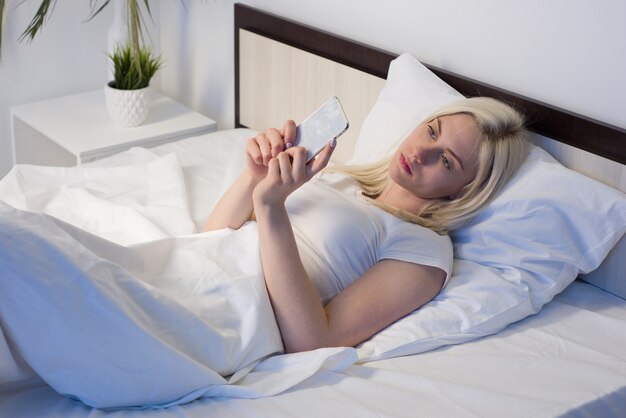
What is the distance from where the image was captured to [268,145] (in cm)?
168

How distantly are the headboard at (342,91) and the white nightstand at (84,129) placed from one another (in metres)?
0.20

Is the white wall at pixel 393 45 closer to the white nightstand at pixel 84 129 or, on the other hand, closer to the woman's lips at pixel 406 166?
the white nightstand at pixel 84 129

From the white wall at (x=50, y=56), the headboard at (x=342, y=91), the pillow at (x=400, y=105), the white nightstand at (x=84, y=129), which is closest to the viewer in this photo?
the headboard at (x=342, y=91)

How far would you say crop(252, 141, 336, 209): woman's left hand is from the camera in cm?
153

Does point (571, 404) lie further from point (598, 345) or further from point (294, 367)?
point (294, 367)

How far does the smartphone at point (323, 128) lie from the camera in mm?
A: 1546

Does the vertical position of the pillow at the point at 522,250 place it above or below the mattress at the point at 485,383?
above

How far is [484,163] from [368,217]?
0.25m

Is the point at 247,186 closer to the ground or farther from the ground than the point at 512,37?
closer to the ground

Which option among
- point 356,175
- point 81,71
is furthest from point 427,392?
point 81,71

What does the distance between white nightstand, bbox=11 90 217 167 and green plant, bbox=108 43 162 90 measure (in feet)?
0.40

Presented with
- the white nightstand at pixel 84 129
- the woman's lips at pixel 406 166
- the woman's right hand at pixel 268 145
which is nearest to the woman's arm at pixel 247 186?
the woman's right hand at pixel 268 145

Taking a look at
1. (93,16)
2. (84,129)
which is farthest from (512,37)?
(93,16)

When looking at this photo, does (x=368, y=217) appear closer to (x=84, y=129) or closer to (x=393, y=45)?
(x=393, y=45)
